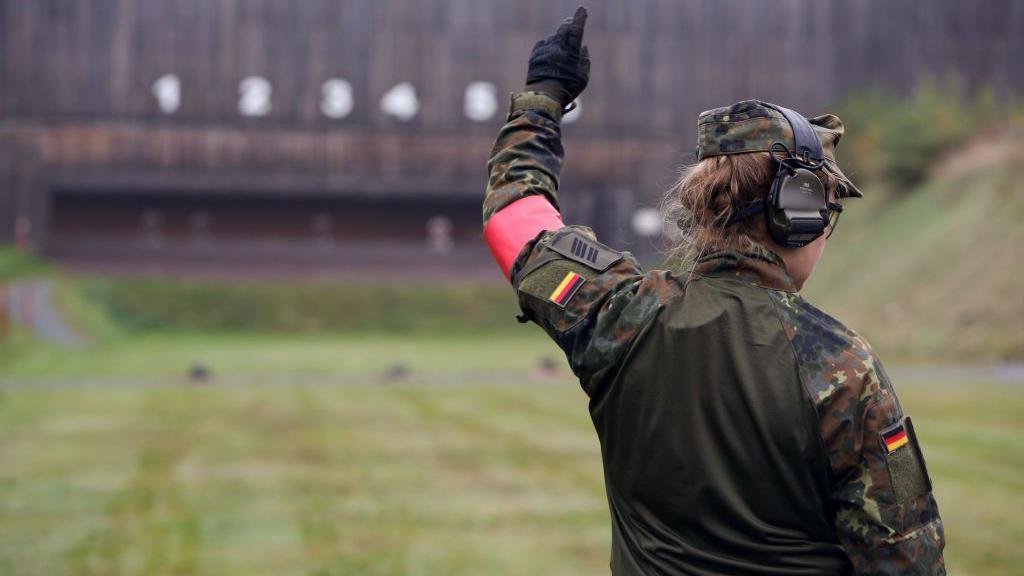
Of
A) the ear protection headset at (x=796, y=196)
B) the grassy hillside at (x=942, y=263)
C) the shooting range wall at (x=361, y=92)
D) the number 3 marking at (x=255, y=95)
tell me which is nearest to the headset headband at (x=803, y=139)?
the ear protection headset at (x=796, y=196)

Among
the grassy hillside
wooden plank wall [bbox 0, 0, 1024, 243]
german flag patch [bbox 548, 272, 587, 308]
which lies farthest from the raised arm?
wooden plank wall [bbox 0, 0, 1024, 243]

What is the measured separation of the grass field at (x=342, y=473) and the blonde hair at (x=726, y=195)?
574 centimetres

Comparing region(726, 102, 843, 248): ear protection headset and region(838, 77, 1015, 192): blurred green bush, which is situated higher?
region(726, 102, 843, 248): ear protection headset

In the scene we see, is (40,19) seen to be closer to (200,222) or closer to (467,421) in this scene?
(200,222)

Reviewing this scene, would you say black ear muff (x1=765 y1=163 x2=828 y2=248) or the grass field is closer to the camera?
A: black ear muff (x1=765 y1=163 x2=828 y2=248)

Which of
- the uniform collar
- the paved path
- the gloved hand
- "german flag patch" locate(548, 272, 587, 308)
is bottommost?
the paved path

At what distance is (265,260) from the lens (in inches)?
1499

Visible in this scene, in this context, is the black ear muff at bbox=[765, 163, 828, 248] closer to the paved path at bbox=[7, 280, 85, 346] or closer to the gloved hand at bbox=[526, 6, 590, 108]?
the gloved hand at bbox=[526, 6, 590, 108]

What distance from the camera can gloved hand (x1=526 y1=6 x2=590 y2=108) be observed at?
287 centimetres

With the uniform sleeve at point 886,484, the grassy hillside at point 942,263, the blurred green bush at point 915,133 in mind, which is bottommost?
the grassy hillside at point 942,263

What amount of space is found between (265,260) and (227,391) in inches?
775

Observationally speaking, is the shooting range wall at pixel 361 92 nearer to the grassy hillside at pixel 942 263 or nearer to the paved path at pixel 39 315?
the grassy hillside at pixel 942 263

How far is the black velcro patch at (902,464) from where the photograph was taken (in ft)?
7.59

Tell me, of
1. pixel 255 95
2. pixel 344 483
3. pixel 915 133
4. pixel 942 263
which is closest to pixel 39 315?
pixel 255 95
